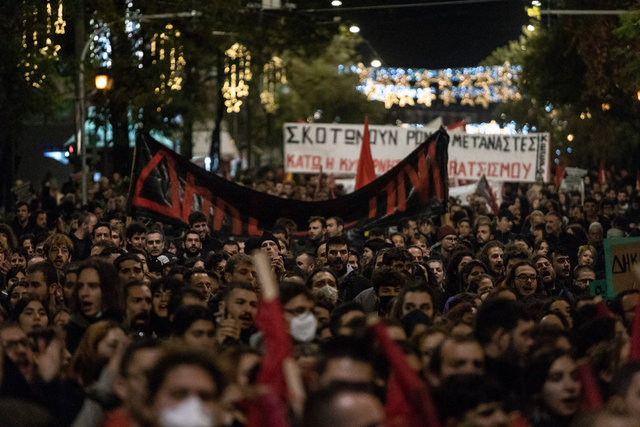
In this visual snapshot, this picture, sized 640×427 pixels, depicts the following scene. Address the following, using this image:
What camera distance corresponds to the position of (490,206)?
2488 centimetres

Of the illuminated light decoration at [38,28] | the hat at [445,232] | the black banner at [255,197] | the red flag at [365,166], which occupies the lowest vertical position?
the hat at [445,232]

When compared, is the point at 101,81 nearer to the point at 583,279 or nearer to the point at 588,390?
the point at 583,279

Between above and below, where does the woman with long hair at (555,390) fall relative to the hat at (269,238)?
below

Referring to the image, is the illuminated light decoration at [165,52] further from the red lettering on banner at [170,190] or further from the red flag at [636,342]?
the red flag at [636,342]

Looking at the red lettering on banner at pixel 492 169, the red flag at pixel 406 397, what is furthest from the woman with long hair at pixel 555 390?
the red lettering on banner at pixel 492 169

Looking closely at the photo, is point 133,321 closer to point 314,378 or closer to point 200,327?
point 200,327

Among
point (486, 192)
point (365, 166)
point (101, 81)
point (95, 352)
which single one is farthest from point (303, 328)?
point (101, 81)

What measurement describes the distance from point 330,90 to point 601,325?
6187cm

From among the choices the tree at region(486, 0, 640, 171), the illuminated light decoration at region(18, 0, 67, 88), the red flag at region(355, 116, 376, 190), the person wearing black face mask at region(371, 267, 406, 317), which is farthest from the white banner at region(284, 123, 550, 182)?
the person wearing black face mask at region(371, 267, 406, 317)

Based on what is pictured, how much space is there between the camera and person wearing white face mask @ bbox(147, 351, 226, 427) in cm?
447

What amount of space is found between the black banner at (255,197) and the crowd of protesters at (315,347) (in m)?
2.94

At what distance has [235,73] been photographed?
4028cm

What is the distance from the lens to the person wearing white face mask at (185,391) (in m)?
4.47

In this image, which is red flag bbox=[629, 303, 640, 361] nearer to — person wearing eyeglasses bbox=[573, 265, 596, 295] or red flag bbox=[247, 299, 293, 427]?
red flag bbox=[247, 299, 293, 427]
